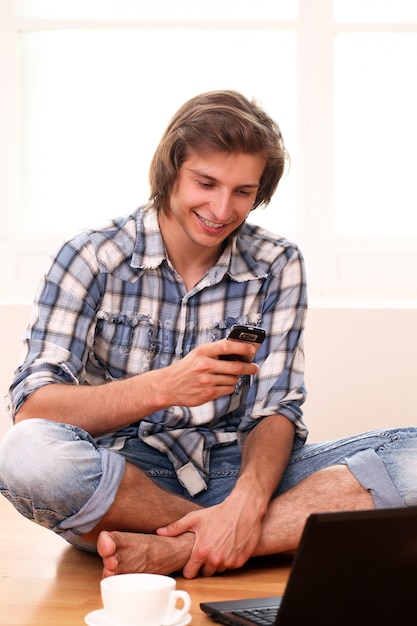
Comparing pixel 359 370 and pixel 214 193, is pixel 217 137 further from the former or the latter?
pixel 359 370

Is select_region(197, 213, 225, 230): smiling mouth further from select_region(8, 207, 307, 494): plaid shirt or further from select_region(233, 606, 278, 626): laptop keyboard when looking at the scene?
select_region(233, 606, 278, 626): laptop keyboard

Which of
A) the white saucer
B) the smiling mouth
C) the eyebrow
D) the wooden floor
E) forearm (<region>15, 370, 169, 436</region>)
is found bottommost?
the wooden floor

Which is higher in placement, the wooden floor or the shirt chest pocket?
the shirt chest pocket

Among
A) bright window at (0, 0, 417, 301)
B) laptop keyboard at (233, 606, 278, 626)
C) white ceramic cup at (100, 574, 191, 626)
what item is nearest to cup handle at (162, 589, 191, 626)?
white ceramic cup at (100, 574, 191, 626)

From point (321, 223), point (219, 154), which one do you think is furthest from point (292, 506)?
point (321, 223)

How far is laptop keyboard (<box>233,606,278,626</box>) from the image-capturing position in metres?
1.34

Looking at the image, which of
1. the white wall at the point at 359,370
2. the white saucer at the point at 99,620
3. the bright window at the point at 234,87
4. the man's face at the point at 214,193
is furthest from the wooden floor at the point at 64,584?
the bright window at the point at 234,87

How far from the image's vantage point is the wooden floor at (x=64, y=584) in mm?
1564

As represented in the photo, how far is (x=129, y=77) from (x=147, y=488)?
73.8 inches

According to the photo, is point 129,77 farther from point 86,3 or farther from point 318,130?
point 318,130

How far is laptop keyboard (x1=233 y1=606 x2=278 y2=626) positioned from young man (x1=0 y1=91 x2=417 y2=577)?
32 centimetres

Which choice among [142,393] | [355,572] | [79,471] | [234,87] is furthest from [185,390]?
[234,87]

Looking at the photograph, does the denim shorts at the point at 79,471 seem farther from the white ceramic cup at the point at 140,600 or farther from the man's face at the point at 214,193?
the man's face at the point at 214,193

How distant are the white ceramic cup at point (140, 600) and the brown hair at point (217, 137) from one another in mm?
934
